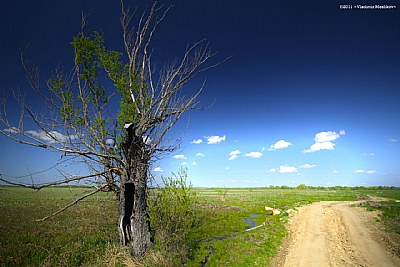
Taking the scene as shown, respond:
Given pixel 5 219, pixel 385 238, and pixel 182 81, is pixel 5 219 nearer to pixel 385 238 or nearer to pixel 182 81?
pixel 182 81

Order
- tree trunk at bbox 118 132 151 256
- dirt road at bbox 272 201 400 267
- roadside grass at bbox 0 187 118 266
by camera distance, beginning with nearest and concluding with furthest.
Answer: tree trunk at bbox 118 132 151 256
roadside grass at bbox 0 187 118 266
dirt road at bbox 272 201 400 267

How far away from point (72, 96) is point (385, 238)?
17.9 meters

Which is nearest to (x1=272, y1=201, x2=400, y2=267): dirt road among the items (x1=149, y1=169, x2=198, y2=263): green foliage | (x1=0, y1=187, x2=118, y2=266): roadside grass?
(x1=149, y1=169, x2=198, y2=263): green foliage

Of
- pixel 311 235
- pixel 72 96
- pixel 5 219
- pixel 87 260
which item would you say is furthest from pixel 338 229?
pixel 5 219

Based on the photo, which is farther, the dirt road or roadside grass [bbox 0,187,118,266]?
the dirt road

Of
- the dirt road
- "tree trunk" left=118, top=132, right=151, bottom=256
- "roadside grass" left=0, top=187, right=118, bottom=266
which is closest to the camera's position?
"tree trunk" left=118, top=132, right=151, bottom=256

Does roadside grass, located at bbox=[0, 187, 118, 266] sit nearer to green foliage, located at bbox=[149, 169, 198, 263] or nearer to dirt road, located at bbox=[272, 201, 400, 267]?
green foliage, located at bbox=[149, 169, 198, 263]

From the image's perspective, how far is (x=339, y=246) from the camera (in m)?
12.3

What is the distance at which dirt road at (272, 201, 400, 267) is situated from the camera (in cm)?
1026

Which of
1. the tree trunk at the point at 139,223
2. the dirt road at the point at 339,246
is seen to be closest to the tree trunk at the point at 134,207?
the tree trunk at the point at 139,223

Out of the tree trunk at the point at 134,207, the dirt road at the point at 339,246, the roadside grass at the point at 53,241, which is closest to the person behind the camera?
the tree trunk at the point at 134,207

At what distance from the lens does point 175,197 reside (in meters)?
9.12

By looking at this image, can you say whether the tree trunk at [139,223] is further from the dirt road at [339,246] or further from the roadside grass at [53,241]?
the dirt road at [339,246]

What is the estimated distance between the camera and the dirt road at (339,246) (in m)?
10.3
